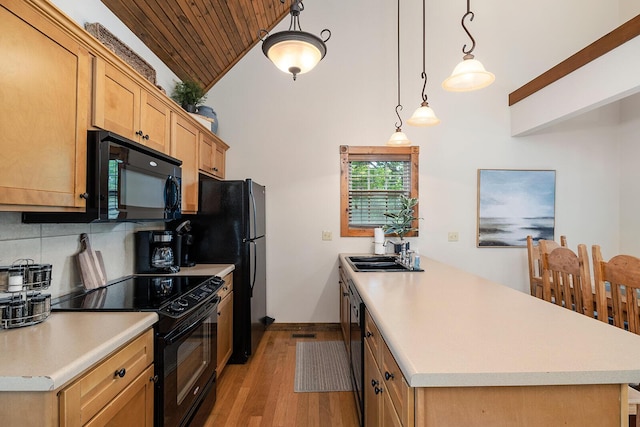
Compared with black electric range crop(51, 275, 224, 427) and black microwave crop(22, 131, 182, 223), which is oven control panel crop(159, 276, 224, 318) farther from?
black microwave crop(22, 131, 182, 223)

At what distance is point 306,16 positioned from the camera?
140 inches

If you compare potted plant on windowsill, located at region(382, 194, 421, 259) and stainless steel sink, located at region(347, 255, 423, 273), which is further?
potted plant on windowsill, located at region(382, 194, 421, 259)

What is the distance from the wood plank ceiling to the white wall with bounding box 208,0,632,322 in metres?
0.18

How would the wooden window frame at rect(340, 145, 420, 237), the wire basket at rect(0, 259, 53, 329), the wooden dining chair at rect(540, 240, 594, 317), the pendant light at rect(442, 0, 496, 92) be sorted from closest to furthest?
the wire basket at rect(0, 259, 53, 329), the pendant light at rect(442, 0, 496, 92), the wooden dining chair at rect(540, 240, 594, 317), the wooden window frame at rect(340, 145, 420, 237)

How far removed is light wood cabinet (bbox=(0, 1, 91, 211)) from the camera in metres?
1.06

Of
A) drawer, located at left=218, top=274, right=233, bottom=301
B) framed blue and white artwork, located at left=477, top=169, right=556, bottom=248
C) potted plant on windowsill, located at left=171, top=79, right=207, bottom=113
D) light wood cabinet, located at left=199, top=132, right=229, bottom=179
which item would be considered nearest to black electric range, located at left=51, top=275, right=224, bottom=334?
drawer, located at left=218, top=274, right=233, bottom=301

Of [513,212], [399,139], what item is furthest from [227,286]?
[513,212]

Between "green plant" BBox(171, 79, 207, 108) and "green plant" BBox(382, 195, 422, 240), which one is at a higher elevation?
"green plant" BBox(171, 79, 207, 108)

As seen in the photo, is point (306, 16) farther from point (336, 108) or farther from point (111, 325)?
point (111, 325)

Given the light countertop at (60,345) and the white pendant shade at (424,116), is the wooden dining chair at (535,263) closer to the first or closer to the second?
the white pendant shade at (424,116)

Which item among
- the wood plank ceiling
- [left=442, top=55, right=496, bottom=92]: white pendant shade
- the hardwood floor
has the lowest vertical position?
the hardwood floor

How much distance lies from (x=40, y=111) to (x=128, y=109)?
2.01 feet

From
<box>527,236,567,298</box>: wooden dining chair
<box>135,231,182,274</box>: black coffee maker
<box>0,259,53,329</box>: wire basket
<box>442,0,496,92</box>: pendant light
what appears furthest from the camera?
<box>527,236,567,298</box>: wooden dining chair

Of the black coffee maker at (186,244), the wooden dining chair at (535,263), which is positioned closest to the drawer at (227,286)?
the black coffee maker at (186,244)
